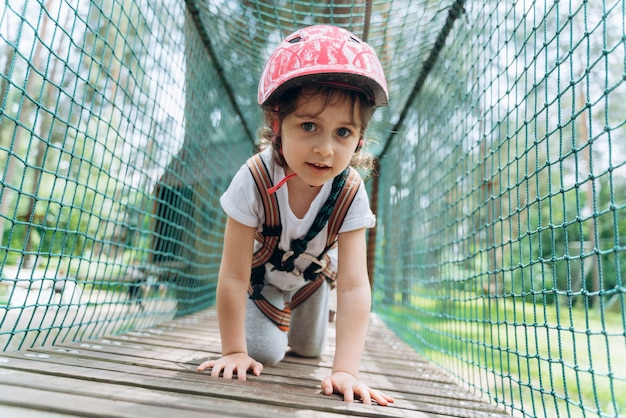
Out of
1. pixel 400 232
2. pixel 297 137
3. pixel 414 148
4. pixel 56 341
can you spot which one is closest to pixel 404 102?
pixel 414 148

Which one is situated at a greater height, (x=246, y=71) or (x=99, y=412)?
(x=246, y=71)

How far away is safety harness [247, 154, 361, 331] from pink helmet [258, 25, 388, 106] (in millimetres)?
247

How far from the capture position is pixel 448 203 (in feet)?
7.44

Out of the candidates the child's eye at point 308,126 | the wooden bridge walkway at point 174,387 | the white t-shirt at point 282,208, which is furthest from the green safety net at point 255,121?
the child's eye at point 308,126

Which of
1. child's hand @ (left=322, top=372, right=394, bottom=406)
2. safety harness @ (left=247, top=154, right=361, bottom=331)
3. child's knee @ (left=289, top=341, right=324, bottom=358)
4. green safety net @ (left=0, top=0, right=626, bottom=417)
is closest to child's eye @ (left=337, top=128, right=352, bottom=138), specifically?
safety harness @ (left=247, top=154, right=361, bottom=331)

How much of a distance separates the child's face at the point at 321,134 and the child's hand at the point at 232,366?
52 centimetres

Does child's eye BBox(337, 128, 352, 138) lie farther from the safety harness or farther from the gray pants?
the gray pants

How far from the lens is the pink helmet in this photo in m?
1.15

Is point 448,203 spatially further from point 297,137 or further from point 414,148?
point 297,137

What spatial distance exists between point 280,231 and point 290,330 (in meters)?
0.53

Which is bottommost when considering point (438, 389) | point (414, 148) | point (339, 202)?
point (438, 389)

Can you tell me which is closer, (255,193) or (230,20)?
(255,193)

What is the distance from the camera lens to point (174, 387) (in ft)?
3.17

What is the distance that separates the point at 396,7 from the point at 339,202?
3.73 feet
